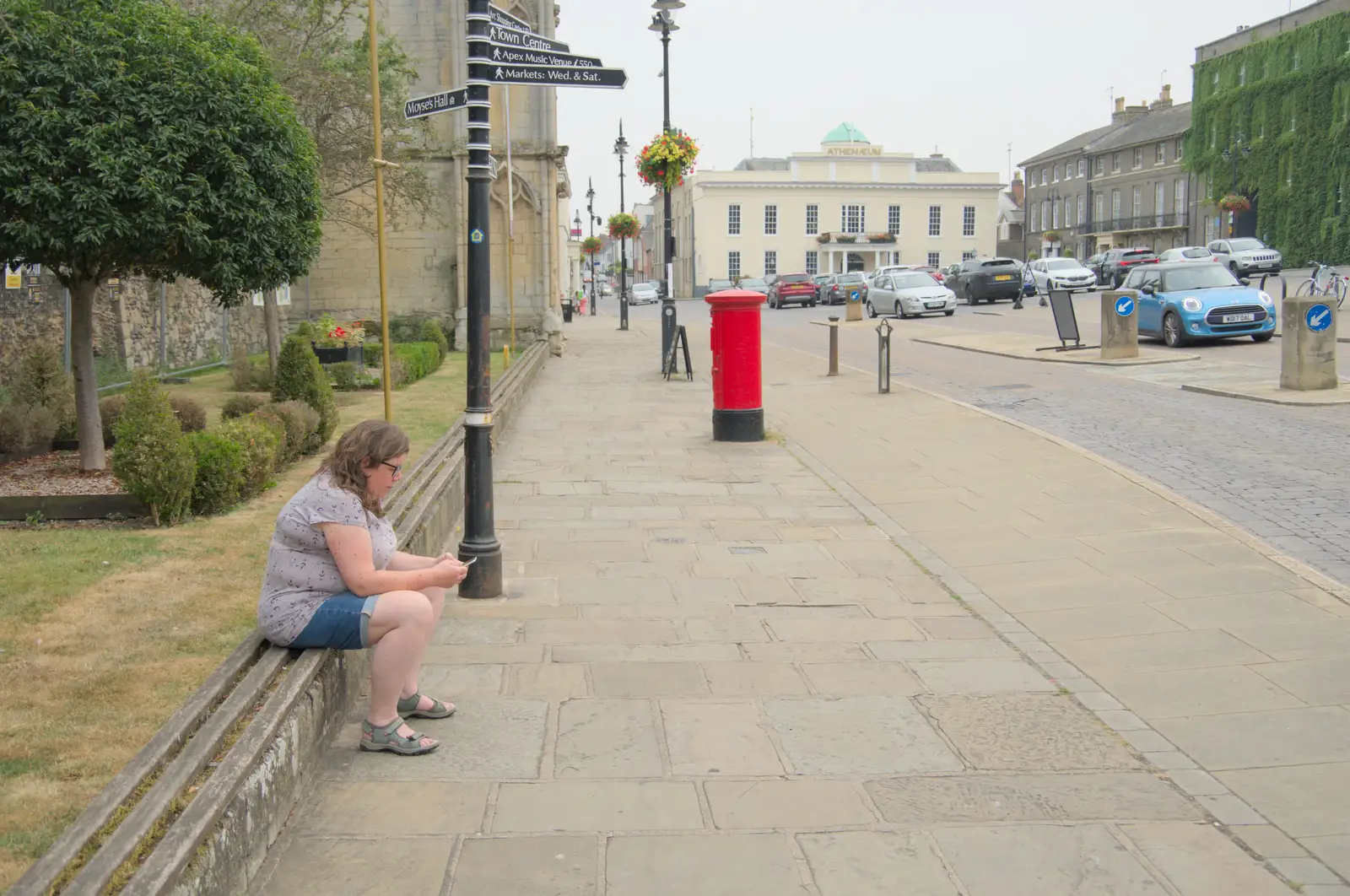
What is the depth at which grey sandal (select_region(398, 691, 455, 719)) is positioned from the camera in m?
4.80

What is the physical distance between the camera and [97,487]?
8.80 meters

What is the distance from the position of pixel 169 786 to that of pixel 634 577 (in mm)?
4097

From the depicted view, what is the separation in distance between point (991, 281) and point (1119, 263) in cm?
830

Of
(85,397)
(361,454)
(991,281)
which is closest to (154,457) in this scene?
(85,397)

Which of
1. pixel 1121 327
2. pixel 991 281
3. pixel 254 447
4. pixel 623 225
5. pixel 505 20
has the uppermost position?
pixel 623 225

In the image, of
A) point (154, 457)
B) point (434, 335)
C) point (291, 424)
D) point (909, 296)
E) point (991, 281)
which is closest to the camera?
point (154, 457)

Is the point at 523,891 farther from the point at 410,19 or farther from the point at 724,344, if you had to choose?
the point at 410,19

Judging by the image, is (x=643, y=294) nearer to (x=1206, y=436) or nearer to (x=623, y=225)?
(x=623, y=225)

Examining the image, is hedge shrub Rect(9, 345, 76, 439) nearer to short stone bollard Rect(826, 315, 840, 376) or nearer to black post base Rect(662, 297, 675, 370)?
short stone bollard Rect(826, 315, 840, 376)

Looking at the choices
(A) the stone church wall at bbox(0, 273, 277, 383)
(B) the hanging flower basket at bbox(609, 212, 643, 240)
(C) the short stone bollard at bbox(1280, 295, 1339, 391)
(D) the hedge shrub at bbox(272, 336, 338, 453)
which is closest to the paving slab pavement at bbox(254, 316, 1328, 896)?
(D) the hedge shrub at bbox(272, 336, 338, 453)

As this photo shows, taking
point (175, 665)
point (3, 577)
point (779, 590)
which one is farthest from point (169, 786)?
point (779, 590)

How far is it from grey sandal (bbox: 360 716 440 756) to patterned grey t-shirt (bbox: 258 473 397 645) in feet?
1.56

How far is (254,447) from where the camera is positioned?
8711 mm

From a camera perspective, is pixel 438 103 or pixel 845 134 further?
pixel 845 134
